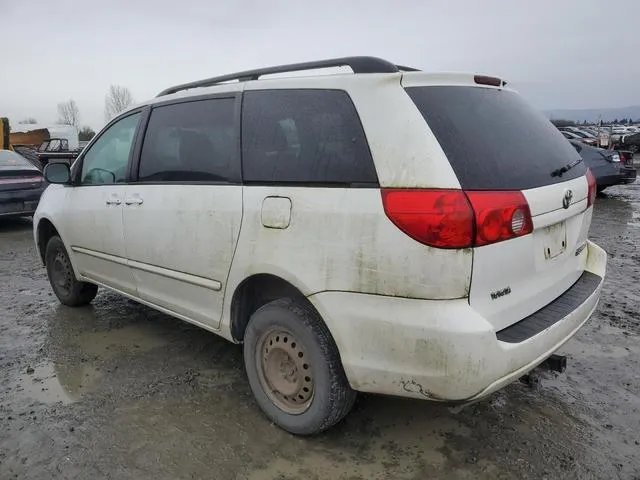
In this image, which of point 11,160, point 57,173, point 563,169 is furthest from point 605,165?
point 11,160

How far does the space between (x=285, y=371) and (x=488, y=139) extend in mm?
1534

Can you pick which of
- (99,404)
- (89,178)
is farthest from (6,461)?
(89,178)

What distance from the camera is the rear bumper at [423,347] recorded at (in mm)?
2062

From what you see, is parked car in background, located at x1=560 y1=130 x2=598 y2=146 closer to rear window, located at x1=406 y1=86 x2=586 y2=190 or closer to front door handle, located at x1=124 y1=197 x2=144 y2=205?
rear window, located at x1=406 y1=86 x2=586 y2=190

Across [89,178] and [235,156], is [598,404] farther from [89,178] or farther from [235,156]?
[89,178]

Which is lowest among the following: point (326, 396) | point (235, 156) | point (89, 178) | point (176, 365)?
point (176, 365)

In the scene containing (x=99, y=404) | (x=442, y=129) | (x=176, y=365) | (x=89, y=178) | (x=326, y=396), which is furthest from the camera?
(x=89, y=178)

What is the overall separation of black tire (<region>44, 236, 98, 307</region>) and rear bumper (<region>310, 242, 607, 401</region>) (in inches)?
126

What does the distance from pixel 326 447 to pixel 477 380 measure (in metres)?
0.93

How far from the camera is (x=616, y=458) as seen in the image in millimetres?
2486

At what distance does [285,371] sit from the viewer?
272 centimetres

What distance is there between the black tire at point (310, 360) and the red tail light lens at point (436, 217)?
69 cm

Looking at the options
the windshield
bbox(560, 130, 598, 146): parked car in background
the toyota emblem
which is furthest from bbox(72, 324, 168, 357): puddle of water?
bbox(560, 130, 598, 146): parked car in background

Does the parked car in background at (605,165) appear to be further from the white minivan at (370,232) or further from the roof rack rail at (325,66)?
the roof rack rail at (325,66)
